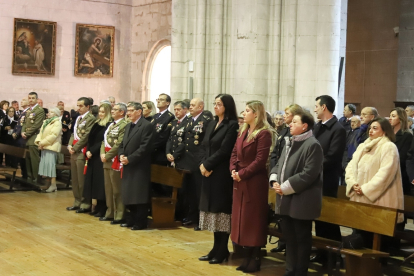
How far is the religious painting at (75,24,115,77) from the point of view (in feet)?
55.2

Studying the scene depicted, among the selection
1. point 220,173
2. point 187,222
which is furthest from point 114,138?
point 220,173

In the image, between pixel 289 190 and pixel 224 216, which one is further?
pixel 224 216

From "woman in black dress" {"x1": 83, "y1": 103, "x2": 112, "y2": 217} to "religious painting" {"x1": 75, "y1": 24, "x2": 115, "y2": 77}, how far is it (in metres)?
8.57

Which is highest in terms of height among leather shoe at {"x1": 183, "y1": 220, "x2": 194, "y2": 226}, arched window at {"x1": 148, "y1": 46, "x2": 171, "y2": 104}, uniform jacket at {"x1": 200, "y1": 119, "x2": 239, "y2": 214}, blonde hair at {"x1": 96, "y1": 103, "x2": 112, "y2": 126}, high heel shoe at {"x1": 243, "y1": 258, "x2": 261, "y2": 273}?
arched window at {"x1": 148, "y1": 46, "x2": 171, "y2": 104}

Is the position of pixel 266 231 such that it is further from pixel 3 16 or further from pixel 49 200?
pixel 3 16

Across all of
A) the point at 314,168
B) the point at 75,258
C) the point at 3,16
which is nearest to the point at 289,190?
the point at 314,168

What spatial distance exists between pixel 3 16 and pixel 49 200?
24.9ft

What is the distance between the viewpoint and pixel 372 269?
519 cm

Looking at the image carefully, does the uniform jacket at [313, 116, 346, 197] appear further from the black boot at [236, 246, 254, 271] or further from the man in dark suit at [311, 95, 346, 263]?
the black boot at [236, 246, 254, 271]

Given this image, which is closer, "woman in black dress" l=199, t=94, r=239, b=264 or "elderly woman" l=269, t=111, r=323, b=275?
"elderly woman" l=269, t=111, r=323, b=275

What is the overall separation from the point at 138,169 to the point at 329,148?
258 centimetres

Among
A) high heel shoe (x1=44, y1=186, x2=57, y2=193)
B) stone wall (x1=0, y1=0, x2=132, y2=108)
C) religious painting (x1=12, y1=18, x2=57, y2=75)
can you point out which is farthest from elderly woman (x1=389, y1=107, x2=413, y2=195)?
religious painting (x1=12, y1=18, x2=57, y2=75)

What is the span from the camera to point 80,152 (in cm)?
889

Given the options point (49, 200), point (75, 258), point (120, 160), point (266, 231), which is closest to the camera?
point (266, 231)
